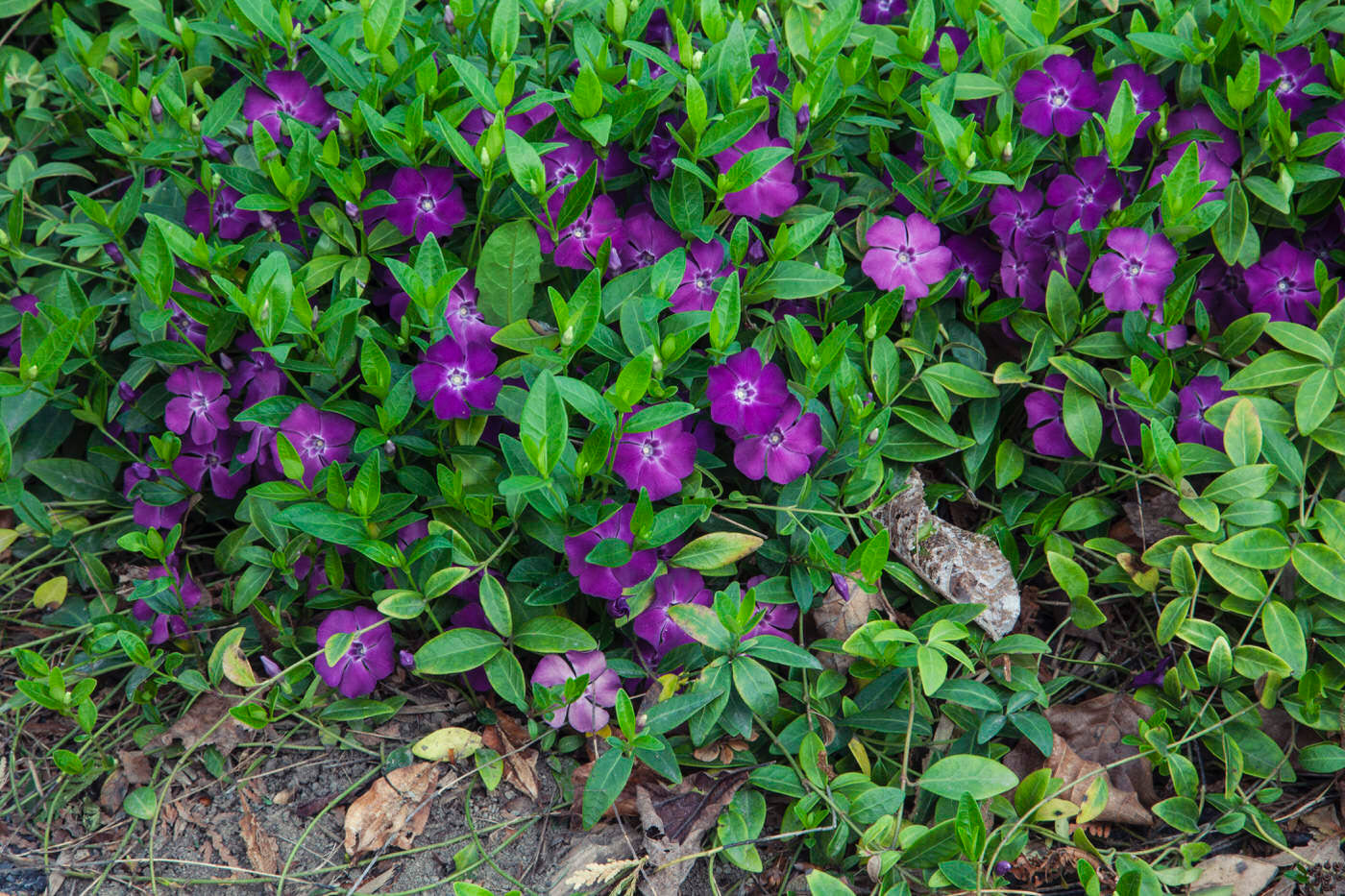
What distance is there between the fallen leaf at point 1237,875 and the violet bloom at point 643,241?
1.65m

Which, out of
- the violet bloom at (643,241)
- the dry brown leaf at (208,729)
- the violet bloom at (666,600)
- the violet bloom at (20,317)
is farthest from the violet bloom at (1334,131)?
the violet bloom at (20,317)

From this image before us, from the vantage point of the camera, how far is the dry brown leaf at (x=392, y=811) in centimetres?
218

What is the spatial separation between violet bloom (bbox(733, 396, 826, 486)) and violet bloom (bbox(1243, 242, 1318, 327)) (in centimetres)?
114

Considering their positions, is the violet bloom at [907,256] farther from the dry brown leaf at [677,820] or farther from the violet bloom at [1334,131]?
the dry brown leaf at [677,820]

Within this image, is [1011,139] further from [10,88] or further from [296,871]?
[10,88]

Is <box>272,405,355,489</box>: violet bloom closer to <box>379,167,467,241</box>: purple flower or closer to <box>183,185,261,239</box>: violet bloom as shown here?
<box>379,167,467,241</box>: purple flower

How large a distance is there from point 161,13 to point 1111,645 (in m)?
2.85

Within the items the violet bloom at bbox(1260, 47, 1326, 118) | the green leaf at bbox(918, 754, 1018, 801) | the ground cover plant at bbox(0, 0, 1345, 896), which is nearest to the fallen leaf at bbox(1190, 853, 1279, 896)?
the ground cover plant at bbox(0, 0, 1345, 896)

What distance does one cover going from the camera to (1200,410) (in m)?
2.41

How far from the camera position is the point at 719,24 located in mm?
2428

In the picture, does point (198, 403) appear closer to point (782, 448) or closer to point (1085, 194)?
point (782, 448)

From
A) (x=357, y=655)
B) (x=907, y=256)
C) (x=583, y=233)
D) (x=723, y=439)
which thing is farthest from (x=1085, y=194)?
(x=357, y=655)

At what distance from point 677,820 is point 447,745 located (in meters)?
0.50

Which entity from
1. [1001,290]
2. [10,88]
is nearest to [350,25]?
[10,88]
